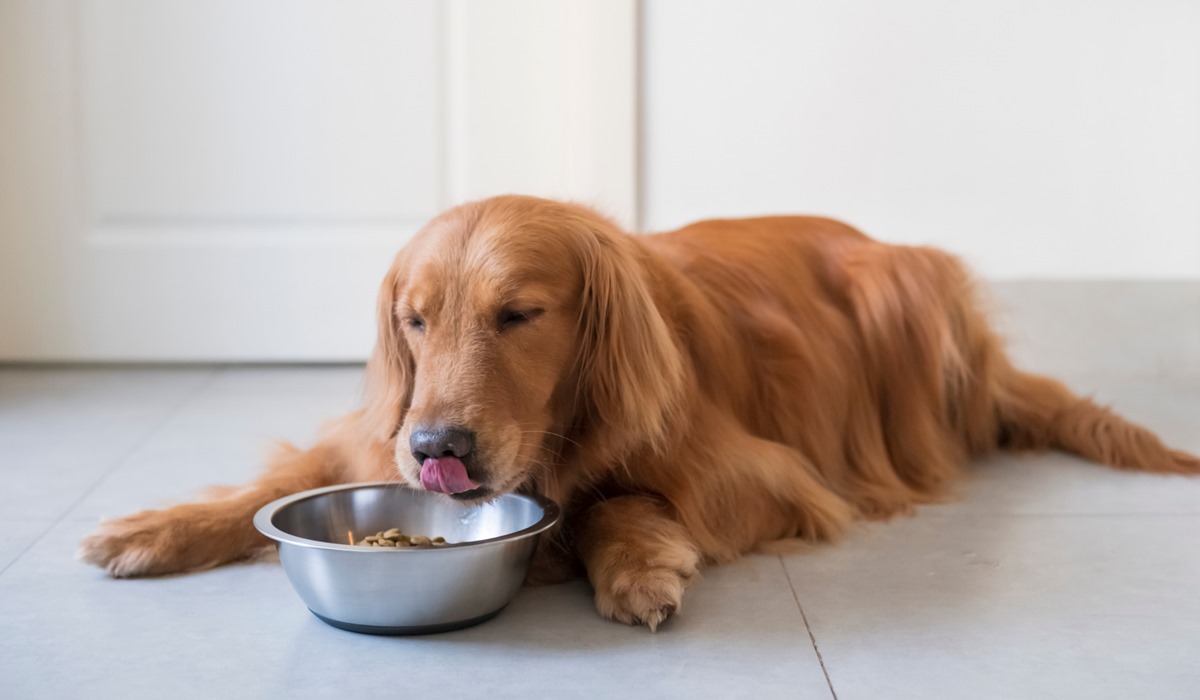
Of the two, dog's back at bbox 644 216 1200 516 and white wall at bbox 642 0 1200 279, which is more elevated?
white wall at bbox 642 0 1200 279

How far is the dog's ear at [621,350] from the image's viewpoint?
5.75 feet

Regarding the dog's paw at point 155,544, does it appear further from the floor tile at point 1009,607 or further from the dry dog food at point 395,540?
the floor tile at point 1009,607

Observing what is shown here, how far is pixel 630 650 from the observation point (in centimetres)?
149

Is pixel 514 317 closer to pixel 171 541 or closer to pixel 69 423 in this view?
pixel 171 541

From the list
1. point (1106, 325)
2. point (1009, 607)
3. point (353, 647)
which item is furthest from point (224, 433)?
point (1106, 325)

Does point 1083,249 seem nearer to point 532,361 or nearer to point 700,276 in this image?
point 700,276

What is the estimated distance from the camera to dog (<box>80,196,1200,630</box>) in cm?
163

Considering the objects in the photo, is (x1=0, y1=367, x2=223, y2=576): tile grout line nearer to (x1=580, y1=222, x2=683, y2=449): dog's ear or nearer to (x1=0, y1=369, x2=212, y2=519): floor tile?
(x1=0, y1=369, x2=212, y2=519): floor tile

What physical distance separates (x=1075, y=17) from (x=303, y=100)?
210cm

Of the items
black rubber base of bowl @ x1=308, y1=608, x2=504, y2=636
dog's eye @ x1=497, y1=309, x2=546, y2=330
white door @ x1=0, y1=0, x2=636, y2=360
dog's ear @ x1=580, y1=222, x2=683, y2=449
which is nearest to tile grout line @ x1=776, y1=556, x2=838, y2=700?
dog's ear @ x1=580, y1=222, x2=683, y2=449

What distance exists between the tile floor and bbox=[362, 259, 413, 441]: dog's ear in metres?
0.28

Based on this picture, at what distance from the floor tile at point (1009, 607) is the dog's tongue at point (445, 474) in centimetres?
50

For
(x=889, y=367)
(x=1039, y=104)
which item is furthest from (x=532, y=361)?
(x=1039, y=104)

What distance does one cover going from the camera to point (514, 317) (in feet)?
5.49
